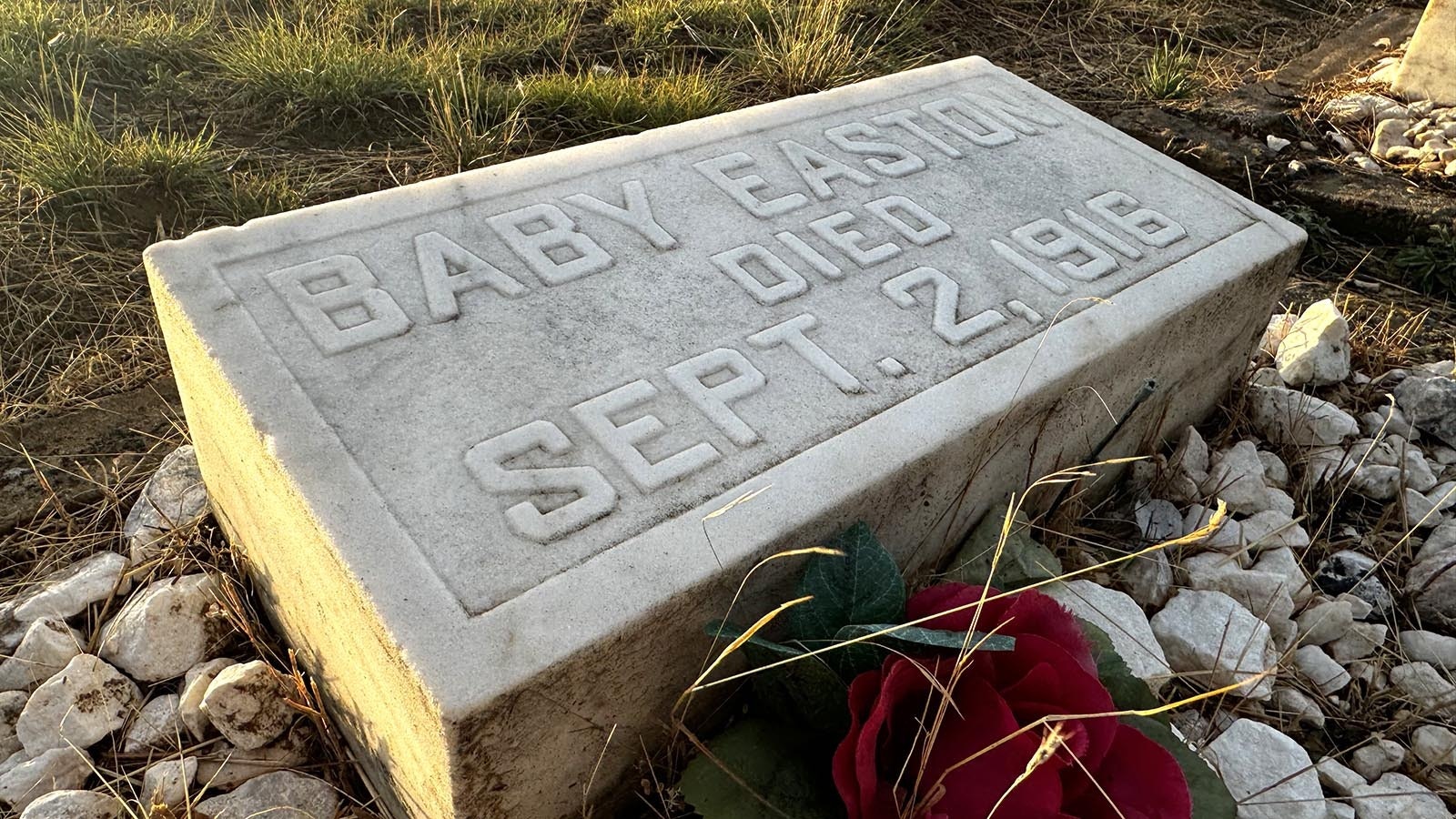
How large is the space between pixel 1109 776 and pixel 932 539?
1.96ft

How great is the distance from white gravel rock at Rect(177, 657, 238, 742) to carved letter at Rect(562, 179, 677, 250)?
1.00 m

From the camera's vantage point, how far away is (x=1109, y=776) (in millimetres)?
1219

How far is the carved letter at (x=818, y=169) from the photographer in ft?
7.01

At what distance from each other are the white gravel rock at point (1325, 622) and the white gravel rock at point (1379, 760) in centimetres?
22

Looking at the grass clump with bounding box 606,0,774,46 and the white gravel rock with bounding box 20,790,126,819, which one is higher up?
the grass clump with bounding box 606,0,774,46

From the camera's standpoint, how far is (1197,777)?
4.60ft

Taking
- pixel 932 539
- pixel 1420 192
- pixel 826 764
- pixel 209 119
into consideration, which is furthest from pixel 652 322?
pixel 1420 192

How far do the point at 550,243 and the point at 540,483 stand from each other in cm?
58

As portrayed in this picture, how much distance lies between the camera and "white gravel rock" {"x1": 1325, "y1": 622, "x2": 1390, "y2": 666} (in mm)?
2014

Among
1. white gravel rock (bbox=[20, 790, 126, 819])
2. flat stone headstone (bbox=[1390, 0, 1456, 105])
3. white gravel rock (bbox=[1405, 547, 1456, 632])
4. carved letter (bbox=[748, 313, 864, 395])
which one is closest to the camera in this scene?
white gravel rock (bbox=[20, 790, 126, 819])

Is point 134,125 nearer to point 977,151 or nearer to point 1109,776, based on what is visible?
point 977,151

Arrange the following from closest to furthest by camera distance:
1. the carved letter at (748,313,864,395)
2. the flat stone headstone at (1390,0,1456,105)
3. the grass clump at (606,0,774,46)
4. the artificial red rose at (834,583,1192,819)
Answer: the artificial red rose at (834,583,1192,819) < the carved letter at (748,313,864,395) < the grass clump at (606,0,774,46) < the flat stone headstone at (1390,0,1456,105)

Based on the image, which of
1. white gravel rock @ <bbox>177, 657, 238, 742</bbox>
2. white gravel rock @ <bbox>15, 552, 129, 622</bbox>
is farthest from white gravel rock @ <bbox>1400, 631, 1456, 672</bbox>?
white gravel rock @ <bbox>15, 552, 129, 622</bbox>

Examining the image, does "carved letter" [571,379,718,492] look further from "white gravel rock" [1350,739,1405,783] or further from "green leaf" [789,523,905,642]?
"white gravel rock" [1350,739,1405,783]
